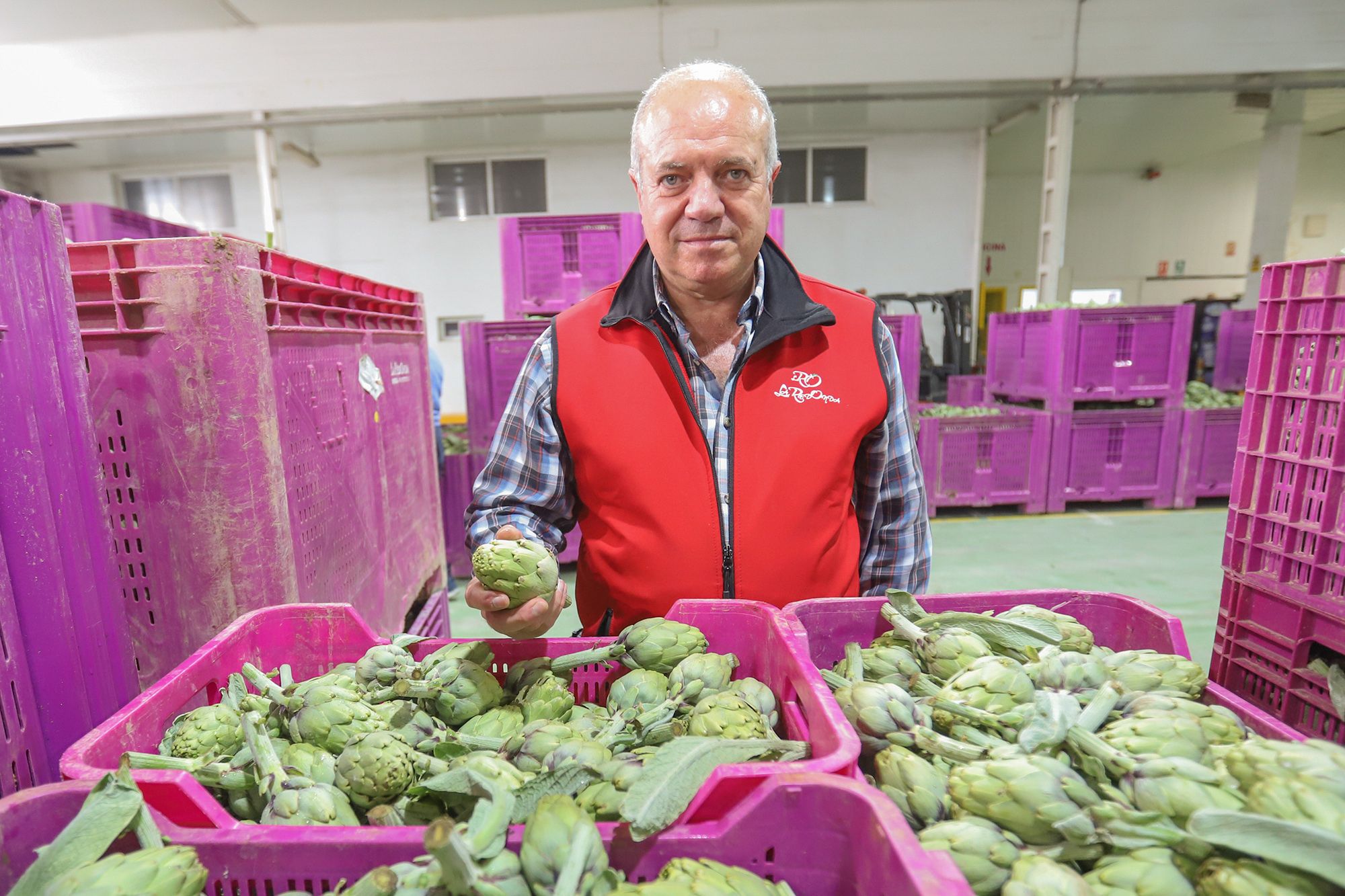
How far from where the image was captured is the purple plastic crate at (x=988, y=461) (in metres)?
6.02

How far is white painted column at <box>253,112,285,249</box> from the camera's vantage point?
792cm

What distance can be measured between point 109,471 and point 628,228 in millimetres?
3784

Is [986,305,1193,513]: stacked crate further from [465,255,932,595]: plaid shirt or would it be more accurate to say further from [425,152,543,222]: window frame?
[425,152,543,222]: window frame

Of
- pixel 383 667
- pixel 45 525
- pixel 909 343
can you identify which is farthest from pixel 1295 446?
pixel 909 343

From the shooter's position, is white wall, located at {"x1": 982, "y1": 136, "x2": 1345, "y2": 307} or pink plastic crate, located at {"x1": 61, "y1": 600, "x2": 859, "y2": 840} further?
white wall, located at {"x1": 982, "y1": 136, "x2": 1345, "y2": 307}

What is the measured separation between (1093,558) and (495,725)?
5.12m

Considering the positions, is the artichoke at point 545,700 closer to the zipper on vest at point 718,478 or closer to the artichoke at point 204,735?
the artichoke at point 204,735

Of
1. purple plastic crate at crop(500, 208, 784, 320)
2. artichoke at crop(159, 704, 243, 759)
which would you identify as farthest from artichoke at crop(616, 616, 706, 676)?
purple plastic crate at crop(500, 208, 784, 320)

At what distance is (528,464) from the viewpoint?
1.70m

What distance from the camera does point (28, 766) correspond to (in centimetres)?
96

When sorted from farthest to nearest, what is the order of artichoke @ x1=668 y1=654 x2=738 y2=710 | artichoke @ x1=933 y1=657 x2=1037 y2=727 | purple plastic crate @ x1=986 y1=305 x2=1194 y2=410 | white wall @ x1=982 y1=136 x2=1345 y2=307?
white wall @ x1=982 y1=136 x2=1345 y2=307 → purple plastic crate @ x1=986 y1=305 x2=1194 y2=410 → artichoke @ x1=668 y1=654 x2=738 y2=710 → artichoke @ x1=933 y1=657 x2=1037 y2=727

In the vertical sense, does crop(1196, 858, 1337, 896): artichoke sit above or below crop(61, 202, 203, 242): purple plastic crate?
below

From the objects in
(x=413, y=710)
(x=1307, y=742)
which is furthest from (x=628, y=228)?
(x=1307, y=742)

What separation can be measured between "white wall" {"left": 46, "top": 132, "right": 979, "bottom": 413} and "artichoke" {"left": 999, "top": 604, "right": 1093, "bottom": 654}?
9.90 metres
